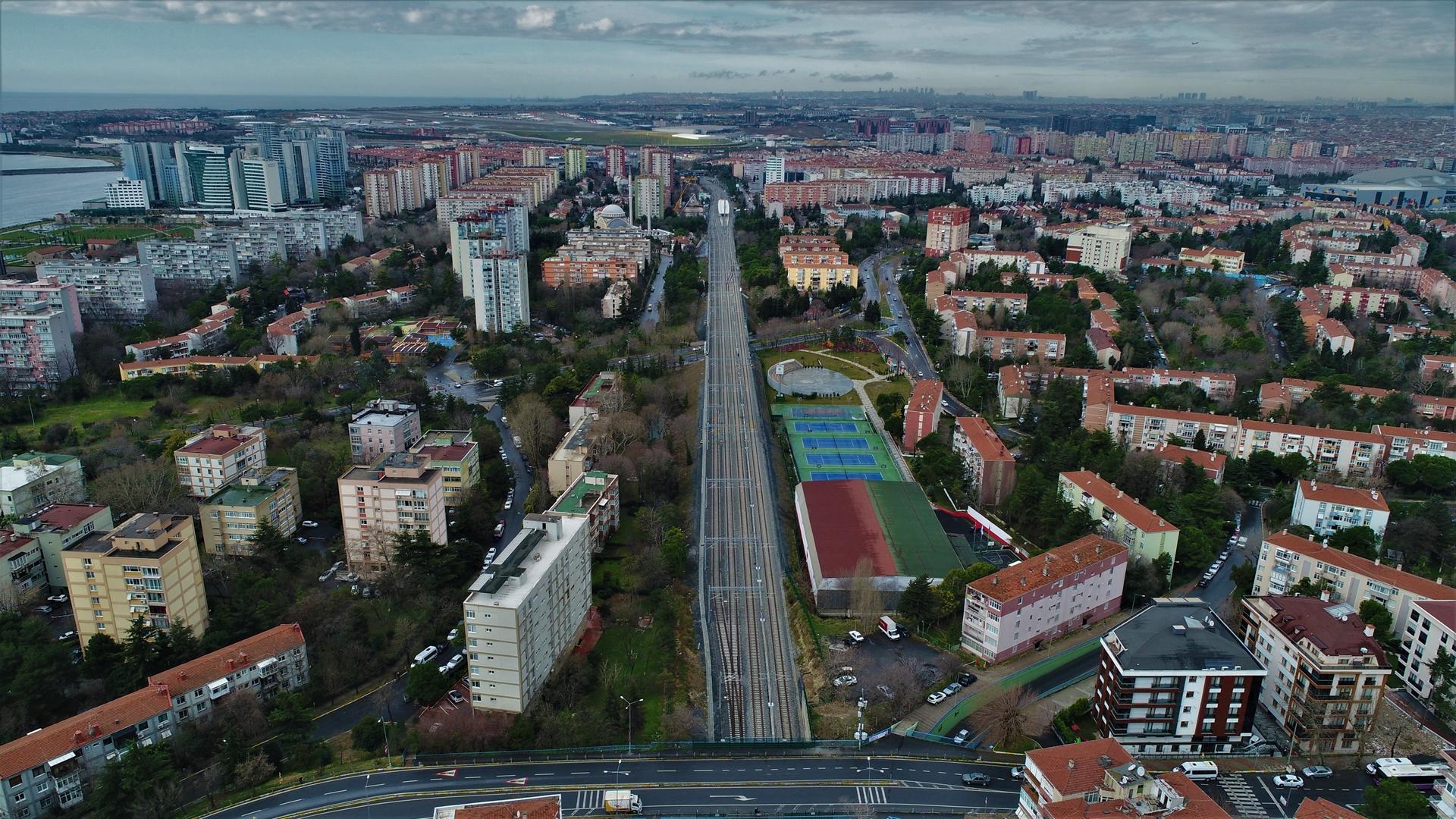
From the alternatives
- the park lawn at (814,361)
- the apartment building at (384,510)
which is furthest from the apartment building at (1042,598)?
the park lawn at (814,361)

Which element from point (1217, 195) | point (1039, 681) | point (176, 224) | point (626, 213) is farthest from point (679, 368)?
point (1217, 195)

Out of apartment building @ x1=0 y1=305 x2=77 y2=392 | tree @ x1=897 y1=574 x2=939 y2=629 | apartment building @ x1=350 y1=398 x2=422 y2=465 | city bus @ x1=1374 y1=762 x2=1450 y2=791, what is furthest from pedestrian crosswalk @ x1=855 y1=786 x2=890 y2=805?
apartment building @ x1=0 y1=305 x2=77 y2=392

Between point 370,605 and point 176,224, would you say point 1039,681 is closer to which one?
point 370,605

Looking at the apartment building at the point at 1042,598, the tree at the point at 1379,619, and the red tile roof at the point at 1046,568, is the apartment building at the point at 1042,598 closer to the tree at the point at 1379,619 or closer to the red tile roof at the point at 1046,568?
the red tile roof at the point at 1046,568

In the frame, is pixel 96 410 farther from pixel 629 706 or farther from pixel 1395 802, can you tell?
pixel 1395 802

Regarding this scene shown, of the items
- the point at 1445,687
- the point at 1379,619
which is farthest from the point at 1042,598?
the point at 1445,687

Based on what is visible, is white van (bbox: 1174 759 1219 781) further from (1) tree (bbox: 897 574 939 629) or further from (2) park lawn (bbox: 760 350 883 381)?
(2) park lawn (bbox: 760 350 883 381)
